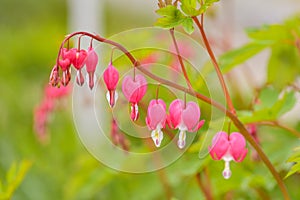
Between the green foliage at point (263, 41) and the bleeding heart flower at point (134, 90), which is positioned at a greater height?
the green foliage at point (263, 41)

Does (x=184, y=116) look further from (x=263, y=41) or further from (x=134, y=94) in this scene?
(x=263, y=41)

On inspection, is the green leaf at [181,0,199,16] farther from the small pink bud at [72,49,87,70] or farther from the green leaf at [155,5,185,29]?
the small pink bud at [72,49,87,70]

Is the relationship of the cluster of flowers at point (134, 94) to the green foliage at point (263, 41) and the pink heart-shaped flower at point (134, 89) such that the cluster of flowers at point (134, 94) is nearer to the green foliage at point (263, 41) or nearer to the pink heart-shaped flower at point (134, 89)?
the pink heart-shaped flower at point (134, 89)

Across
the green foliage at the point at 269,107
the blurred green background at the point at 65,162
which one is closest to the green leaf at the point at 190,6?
the green foliage at the point at 269,107

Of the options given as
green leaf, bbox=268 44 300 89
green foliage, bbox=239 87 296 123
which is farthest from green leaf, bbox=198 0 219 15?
green leaf, bbox=268 44 300 89

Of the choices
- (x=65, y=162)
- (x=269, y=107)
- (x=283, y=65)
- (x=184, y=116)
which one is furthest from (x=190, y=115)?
(x=65, y=162)

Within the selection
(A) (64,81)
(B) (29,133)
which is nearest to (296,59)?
(A) (64,81)
